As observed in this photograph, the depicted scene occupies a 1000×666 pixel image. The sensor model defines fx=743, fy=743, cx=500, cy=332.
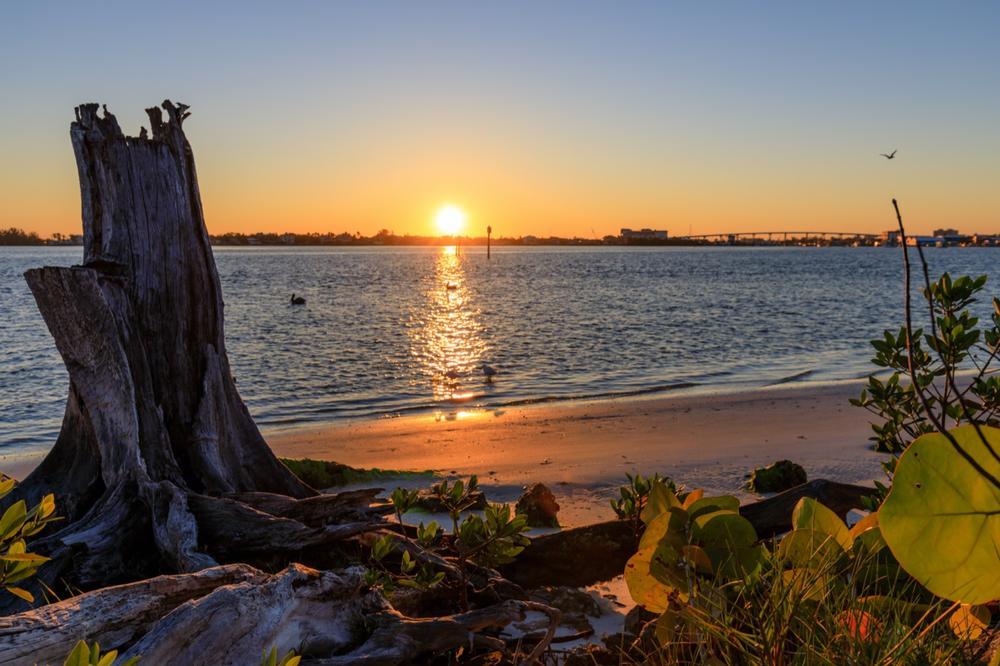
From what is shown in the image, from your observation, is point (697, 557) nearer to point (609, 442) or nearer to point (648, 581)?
point (648, 581)

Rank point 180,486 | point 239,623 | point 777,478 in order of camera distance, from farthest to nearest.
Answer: point 777,478
point 180,486
point 239,623

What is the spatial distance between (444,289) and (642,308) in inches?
1215

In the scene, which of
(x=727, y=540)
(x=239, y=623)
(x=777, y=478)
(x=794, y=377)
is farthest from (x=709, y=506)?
(x=794, y=377)

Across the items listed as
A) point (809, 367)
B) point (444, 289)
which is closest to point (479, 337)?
point (809, 367)

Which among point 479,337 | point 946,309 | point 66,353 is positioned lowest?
point 479,337

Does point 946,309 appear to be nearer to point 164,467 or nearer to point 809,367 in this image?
point 164,467

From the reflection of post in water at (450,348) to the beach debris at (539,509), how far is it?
896cm

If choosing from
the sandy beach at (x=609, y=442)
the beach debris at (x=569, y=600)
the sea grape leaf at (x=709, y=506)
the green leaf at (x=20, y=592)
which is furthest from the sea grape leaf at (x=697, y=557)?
the sandy beach at (x=609, y=442)

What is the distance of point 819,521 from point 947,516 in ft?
3.00

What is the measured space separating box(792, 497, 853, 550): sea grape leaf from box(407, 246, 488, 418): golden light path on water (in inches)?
439

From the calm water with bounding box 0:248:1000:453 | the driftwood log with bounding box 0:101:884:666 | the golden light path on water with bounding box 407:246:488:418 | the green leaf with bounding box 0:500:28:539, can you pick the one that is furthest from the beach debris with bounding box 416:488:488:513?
the calm water with bounding box 0:248:1000:453

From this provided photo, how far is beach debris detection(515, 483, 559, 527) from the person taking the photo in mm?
6180

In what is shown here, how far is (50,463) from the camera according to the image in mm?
4664

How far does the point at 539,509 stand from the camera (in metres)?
6.20
